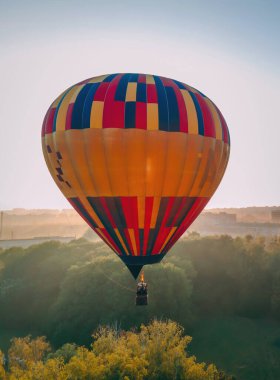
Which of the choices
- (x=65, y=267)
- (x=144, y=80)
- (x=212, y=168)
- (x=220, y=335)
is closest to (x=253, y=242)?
(x=220, y=335)

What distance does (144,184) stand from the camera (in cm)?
1664

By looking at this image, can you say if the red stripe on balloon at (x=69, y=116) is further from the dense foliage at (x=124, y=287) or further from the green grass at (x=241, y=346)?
the green grass at (x=241, y=346)

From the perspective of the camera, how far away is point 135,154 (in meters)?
16.2

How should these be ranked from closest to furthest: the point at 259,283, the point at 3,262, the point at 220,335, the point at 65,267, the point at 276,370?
1. the point at 276,370
2. the point at 220,335
3. the point at 259,283
4. the point at 65,267
5. the point at 3,262

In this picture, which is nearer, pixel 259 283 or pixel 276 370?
pixel 276 370

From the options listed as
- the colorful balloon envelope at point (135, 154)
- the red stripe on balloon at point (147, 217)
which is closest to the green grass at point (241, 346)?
the colorful balloon envelope at point (135, 154)

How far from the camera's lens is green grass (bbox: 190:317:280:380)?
2783 cm

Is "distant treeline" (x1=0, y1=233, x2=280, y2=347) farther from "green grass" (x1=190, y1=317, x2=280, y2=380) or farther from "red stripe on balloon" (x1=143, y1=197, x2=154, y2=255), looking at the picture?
"red stripe on balloon" (x1=143, y1=197, x2=154, y2=255)

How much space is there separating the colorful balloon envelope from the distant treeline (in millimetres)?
17343

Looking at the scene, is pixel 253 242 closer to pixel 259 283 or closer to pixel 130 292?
pixel 259 283

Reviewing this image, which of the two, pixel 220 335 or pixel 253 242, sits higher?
pixel 253 242

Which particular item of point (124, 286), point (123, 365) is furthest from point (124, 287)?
point (123, 365)

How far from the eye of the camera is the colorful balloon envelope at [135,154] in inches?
642

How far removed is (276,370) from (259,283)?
43.9 feet
